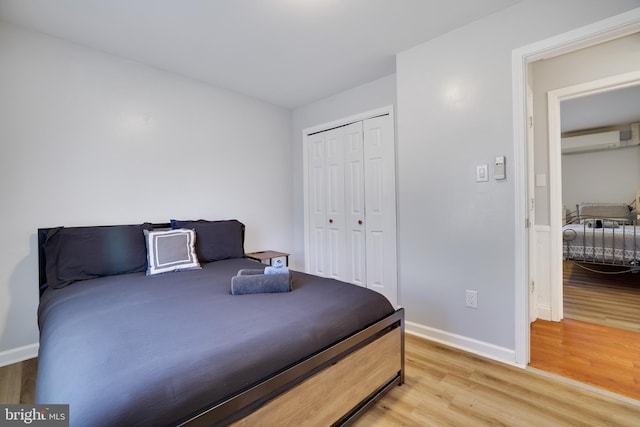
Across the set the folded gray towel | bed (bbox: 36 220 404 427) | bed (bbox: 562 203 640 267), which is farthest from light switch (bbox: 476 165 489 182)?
bed (bbox: 562 203 640 267)

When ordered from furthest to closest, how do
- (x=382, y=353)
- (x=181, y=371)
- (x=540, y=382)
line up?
(x=540, y=382) < (x=382, y=353) < (x=181, y=371)

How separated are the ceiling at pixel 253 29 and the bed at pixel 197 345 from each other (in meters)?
1.53

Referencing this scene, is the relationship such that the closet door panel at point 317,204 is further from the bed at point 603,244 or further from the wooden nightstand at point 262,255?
the bed at point 603,244

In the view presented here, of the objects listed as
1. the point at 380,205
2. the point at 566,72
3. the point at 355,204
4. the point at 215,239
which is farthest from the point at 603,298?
the point at 215,239

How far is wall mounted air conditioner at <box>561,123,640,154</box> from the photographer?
517 centimetres

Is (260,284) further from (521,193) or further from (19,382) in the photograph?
(521,193)

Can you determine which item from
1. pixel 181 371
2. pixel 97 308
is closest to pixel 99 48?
pixel 97 308

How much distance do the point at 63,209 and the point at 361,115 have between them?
289 centimetres

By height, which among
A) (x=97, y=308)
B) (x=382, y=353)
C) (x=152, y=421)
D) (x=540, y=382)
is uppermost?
(x=97, y=308)

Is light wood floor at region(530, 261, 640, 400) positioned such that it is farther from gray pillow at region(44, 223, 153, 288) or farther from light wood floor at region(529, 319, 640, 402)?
gray pillow at region(44, 223, 153, 288)

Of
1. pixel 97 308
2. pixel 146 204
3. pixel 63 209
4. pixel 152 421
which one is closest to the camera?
pixel 152 421

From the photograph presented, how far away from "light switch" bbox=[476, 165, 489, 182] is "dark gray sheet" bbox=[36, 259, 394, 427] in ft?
3.95

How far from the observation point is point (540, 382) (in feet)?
5.88

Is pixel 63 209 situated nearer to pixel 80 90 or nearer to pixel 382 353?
pixel 80 90
